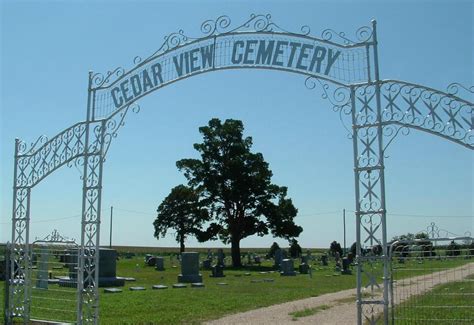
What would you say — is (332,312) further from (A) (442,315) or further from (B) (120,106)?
(B) (120,106)

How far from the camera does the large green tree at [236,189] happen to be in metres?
38.2

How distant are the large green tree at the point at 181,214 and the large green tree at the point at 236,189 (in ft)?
2.19

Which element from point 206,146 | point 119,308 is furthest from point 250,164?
point 119,308

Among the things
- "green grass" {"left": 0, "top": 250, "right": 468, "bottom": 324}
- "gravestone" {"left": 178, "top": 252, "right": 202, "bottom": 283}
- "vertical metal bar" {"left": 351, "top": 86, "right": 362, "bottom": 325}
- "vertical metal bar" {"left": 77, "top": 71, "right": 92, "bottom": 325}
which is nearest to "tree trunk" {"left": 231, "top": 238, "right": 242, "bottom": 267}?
"gravestone" {"left": 178, "top": 252, "right": 202, "bottom": 283}

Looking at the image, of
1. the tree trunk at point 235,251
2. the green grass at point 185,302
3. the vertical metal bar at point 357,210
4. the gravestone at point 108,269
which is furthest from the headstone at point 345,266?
the vertical metal bar at point 357,210

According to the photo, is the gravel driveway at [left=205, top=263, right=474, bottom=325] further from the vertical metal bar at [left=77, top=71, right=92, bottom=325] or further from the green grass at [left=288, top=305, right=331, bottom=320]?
the vertical metal bar at [left=77, top=71, right=92, bottom=325]

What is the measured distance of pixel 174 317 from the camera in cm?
1287

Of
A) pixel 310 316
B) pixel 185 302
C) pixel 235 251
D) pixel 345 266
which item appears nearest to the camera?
pixel 310 316

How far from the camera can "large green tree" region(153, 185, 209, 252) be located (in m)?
39.0

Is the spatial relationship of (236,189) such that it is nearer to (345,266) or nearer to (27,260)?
(345,266)

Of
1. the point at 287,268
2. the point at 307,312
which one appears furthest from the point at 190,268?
the point at 307,312

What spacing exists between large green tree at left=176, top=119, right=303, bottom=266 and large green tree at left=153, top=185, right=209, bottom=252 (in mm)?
668

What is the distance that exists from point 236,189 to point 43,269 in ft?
86.1

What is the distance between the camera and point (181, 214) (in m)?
→ 41.6
